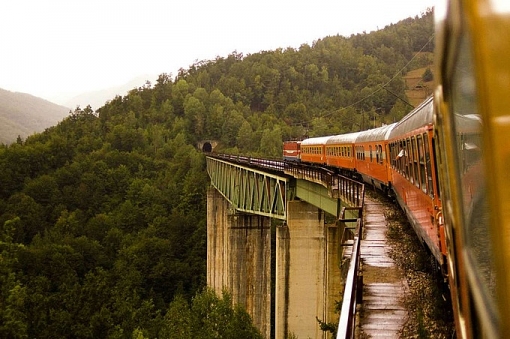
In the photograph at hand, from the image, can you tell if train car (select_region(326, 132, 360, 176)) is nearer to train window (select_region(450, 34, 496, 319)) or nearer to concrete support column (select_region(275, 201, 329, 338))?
concrete support column (select_region(275, 201, 329, 338))

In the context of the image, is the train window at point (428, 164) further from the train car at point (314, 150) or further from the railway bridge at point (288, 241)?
the train car at point (314, 150)

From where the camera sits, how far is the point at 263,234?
43.1 m

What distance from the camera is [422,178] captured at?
9062mm

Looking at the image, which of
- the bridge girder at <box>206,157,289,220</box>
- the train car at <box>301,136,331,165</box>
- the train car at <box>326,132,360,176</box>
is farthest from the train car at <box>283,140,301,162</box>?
the train car at <box>326,132,360,176</box>

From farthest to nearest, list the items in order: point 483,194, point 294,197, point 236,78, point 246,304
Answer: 1. point 236,78
2. point 246,304
3. point 294,197
4. point 483,194

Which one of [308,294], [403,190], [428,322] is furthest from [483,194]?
[308,294]

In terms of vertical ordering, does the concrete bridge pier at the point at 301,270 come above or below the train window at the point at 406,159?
below

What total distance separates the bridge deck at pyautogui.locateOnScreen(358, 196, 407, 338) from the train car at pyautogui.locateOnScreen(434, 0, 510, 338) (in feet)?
15.7

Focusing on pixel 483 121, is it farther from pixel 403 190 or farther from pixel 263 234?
pixel 263 234

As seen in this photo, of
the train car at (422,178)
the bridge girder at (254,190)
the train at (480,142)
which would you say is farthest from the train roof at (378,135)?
the train at (480,142)

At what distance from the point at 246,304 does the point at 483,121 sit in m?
41.0

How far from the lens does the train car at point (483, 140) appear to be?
1215 mm

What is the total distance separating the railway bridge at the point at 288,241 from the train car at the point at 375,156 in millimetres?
857

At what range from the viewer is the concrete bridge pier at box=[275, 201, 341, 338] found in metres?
28.6
